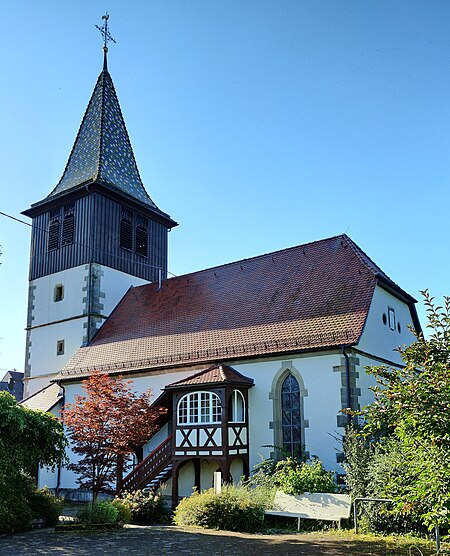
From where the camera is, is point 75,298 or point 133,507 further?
point 75,298

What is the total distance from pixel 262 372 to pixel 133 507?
16.9 feet

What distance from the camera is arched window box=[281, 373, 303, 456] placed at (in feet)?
54.3

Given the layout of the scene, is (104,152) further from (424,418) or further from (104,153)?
(424,418)

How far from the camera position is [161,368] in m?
20.0

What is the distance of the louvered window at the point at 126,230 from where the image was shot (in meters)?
27.2

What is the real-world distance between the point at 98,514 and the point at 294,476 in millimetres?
4681

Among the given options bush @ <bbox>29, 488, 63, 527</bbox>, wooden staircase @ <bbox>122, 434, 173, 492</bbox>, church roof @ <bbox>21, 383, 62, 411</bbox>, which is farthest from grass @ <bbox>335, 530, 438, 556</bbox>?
church roof @ <bbox>21, 383, 62, 411</bbox>

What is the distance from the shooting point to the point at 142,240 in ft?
92.2

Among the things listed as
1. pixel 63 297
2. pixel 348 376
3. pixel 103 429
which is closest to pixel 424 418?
pixel 348 376

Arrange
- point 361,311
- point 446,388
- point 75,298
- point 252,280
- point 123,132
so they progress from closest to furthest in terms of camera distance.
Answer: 1. point 446,388
2. point 361,311
3. point 252,280
4. point 75,298
5. point 123,132

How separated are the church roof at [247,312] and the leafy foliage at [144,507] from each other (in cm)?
459

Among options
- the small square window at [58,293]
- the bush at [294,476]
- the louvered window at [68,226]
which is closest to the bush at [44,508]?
the bush at [294,476]

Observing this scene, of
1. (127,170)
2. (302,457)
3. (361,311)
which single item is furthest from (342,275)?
(127,170)

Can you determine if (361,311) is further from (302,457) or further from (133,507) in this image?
(133,507)
